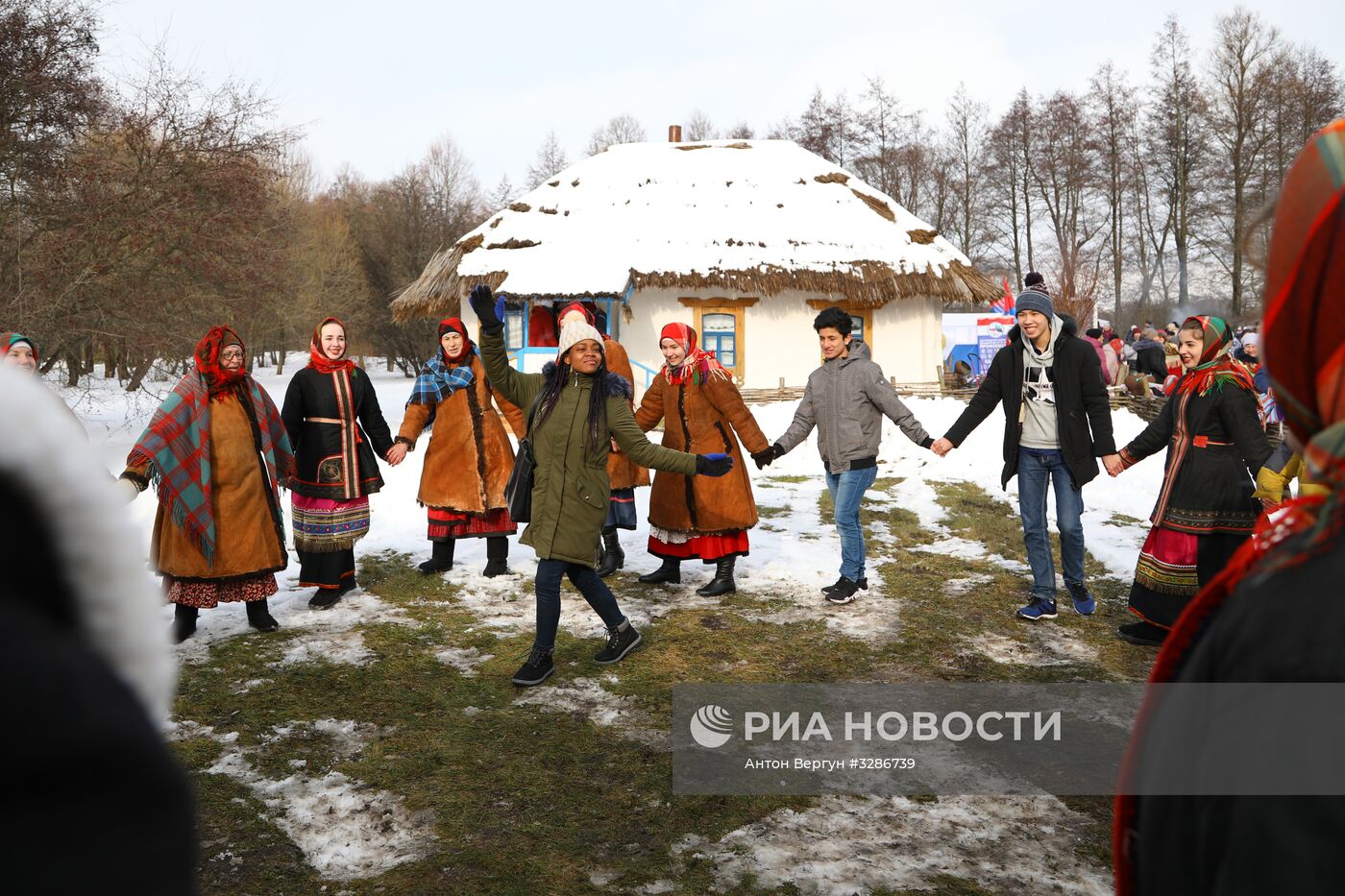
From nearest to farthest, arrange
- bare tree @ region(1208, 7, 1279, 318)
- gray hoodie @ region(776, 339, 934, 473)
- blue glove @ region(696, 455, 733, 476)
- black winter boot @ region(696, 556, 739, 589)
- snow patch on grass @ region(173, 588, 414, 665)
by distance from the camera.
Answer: blue glove @ region(696, 455, 733, 476)
snow patch on grass @ region(173, 588, 414, 665)
gray hoodie @ region(776, 339, 934, 473)
black winter boot @ region(696, 556, 739, 589)
bare tree @ region(1208, 7, 1279, 318)

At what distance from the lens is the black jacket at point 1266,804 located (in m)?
0.81

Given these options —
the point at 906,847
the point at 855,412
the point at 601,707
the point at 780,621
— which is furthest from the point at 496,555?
the point at 906,847

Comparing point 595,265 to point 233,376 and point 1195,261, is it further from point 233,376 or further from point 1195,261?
point 1195,261

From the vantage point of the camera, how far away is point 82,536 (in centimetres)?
72

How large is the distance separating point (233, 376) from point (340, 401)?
0.84 m

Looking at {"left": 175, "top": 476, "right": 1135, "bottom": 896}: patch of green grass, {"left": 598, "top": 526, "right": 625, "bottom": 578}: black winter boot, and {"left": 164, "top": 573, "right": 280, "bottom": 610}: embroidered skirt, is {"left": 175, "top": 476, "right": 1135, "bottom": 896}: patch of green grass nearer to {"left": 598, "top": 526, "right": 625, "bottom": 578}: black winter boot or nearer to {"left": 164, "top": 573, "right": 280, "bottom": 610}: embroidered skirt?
{"left": 598, "top": 526, "right": 625, "bottom": 578}: black winter boot

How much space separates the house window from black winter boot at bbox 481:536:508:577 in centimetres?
1226

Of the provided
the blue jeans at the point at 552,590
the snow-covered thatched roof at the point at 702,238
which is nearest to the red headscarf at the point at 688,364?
the blue jeans at the point at 552,590

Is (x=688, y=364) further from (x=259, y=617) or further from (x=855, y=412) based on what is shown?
(x=259, y=617)

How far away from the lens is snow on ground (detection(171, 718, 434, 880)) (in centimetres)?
324

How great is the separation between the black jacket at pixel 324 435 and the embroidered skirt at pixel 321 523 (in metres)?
0.07

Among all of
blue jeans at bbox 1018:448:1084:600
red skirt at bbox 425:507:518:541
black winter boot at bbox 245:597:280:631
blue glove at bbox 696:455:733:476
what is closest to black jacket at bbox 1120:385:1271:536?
blue jeans at bbox 1018:448:1084:600

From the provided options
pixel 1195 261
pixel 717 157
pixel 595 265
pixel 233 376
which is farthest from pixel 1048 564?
pixel 1195 261

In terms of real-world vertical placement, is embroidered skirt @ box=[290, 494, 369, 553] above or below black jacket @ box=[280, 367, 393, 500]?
below
